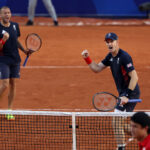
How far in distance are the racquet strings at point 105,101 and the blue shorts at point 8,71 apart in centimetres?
249

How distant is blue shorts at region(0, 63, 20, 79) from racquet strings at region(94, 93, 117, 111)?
A: 2.49 meters

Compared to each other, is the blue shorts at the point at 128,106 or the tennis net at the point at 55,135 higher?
the blue shorts at the point at 128,106

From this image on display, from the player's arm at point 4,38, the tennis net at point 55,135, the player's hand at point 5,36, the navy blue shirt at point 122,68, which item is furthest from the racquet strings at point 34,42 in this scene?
the navy blue shirt at point 122,68

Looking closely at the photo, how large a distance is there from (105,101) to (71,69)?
642cm

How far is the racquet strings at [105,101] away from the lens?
7.36 m

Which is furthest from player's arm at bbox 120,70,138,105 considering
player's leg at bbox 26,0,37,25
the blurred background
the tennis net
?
the blurred background

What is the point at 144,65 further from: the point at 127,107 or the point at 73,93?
the point at 127,107

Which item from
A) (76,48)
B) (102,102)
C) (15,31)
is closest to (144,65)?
(76,48)

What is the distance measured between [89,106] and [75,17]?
474 inches

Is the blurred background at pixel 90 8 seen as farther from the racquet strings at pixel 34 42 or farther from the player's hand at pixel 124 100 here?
the player's hand at pixel 124 100

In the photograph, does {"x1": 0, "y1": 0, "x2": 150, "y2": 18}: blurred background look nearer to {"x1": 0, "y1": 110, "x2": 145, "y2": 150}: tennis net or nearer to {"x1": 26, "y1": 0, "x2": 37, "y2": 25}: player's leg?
{"x1": 26, "y1": 0, "x2": 37, "y2": 25}: player's leg

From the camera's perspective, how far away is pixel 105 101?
7.39 meters

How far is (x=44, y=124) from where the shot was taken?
29.1 feet

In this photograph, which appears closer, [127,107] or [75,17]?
[127,107]
